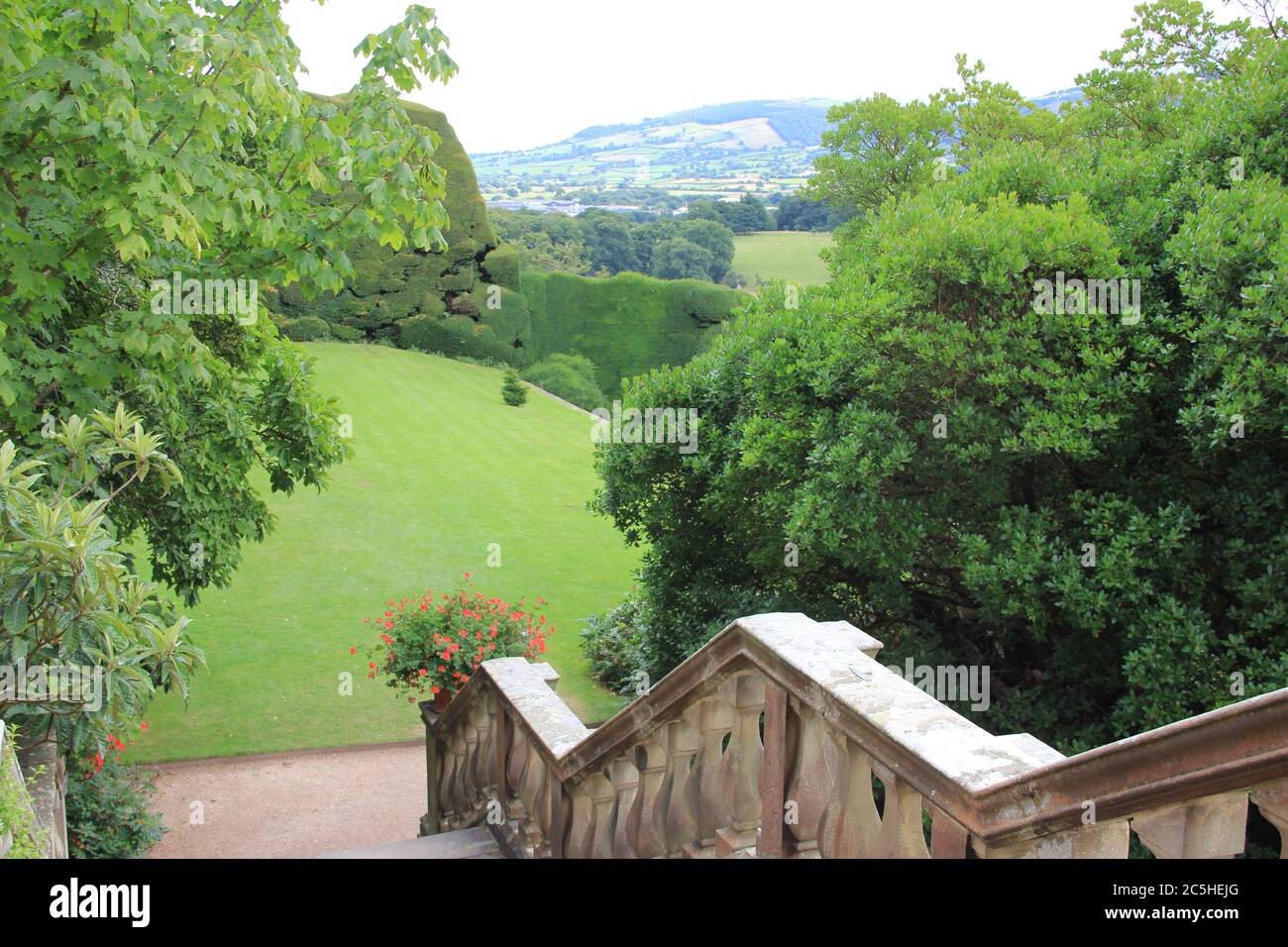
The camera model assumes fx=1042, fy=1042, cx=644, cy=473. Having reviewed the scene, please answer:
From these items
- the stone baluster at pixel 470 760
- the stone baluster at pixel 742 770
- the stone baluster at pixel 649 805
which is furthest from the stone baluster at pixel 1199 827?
the stone baluster at pixel 470 760

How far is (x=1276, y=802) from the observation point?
5.89 feet

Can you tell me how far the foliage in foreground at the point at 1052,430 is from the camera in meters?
5.98

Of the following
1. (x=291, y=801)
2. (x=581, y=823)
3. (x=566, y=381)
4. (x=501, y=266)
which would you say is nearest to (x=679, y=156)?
(x=501, y=266)

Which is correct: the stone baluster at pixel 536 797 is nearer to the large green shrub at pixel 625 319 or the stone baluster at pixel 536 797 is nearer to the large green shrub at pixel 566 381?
the large green shrub at pixel 566 381

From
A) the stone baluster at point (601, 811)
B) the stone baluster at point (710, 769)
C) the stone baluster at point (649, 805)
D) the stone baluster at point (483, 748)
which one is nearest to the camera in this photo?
the stone baluster at point (710, 769)

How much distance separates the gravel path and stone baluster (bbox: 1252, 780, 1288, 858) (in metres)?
8.29

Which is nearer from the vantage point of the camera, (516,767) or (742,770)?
(742,770)

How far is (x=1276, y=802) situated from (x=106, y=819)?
7835 millimetres

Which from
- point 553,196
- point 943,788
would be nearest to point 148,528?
point 943,788

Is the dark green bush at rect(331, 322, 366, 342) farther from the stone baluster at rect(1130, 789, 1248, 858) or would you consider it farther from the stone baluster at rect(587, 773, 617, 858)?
the stone baluster at rect(1130, 789, 1248, 858)

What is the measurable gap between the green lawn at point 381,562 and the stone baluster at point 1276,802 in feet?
32.0

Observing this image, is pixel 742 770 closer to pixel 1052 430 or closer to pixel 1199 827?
pixel 1199 827

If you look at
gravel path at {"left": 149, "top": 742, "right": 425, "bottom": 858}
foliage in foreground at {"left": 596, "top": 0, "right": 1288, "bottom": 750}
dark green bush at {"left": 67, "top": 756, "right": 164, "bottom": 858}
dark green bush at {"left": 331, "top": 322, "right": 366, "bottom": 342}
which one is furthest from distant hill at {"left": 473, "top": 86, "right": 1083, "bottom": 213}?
dark green bush at {"left": 67, "top": 756, "right": 164, "bottom": 858}
